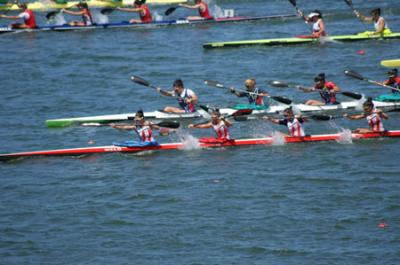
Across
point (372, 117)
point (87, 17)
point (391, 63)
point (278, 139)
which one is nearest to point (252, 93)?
point (278, 139)

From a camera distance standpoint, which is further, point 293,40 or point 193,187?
point 293,40

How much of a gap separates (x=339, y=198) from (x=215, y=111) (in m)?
5.28

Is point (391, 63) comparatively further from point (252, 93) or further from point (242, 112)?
point (242, 112)

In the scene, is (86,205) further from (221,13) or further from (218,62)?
(221,13)

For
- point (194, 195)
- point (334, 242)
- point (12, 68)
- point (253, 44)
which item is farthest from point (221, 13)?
point (334, 242)

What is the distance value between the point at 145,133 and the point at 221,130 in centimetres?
213

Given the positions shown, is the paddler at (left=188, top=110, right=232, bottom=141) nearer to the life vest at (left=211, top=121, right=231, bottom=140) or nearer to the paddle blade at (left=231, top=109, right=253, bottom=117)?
the life vest at (left=211, top=121, right=231, bottom=140)

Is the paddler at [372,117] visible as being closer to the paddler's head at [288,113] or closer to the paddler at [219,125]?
the paddler's head at [288,113]

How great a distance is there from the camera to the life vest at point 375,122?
3104 centimetres

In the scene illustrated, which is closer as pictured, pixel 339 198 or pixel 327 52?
pixel 339 198

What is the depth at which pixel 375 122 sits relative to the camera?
31.2m

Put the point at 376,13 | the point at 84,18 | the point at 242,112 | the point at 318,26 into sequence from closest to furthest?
1. the point at 242,112
2. the point at 376,13
3. the point at 318,26
4. the point at 84,18

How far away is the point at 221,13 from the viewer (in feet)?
169

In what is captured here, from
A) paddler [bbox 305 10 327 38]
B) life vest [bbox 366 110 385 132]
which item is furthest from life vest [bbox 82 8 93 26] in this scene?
life vest [bbox 366 110 385 132]
